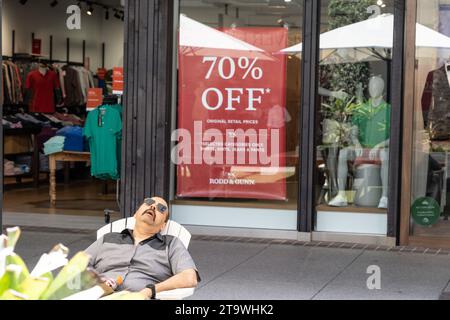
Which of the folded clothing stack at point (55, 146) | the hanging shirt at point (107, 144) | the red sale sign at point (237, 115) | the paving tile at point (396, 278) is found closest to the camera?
the paving tile at point (396, 278)

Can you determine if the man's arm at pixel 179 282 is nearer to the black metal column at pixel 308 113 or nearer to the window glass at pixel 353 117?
the black metal column at pixel 308 113

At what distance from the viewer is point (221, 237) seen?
33.7ft

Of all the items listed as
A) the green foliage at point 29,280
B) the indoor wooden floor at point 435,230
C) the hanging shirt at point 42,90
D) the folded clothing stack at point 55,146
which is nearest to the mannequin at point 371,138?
the indoor wooden floor at point 435,230

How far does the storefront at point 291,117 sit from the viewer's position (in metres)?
9.75

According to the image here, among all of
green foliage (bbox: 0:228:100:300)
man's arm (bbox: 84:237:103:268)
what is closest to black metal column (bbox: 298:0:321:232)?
man's arm (bbox: 84:237:103:268)

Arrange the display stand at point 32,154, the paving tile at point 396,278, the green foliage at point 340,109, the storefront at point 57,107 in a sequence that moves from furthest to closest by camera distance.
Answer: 1. the display stand at point 32,154
2. the storefront at point 57,107
3. the green foliage at point 340,109
4. the paving tile at point 396,278

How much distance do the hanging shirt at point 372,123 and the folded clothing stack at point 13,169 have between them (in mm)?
7159

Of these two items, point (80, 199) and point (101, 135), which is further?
point (80, 199)

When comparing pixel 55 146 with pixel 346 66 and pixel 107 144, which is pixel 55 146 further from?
pixel 346 66

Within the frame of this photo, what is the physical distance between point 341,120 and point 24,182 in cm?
764

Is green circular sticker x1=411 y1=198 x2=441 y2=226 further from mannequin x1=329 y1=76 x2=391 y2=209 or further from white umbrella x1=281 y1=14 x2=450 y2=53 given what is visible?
white umbrella x1=281 y1=14 x2=450 y2=53

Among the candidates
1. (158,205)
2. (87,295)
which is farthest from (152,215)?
(87,295)
